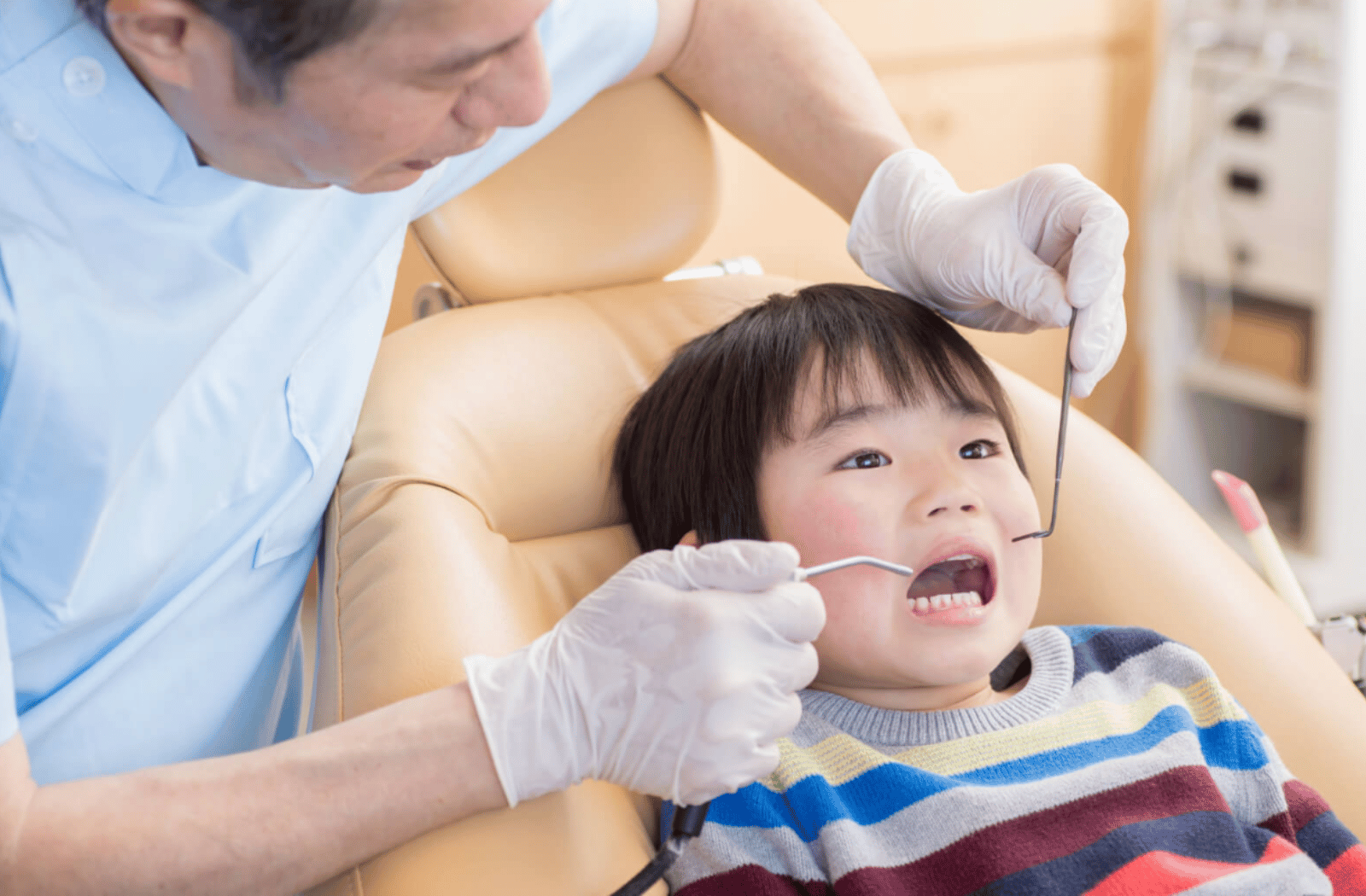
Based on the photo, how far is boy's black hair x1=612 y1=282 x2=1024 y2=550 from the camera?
3.67 ft

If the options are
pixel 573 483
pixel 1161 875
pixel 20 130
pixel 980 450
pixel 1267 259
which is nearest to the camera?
pixel 20 130

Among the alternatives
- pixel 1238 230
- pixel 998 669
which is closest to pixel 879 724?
pixel 998 669

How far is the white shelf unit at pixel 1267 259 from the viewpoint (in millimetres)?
2385

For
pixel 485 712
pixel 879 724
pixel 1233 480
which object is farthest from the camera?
pixel 1233 480

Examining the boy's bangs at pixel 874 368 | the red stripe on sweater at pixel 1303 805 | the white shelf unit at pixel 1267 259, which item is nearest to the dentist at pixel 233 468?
the boy's bangs at pixel 874 368

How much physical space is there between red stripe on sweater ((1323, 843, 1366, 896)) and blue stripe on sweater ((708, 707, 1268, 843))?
0.09 metres

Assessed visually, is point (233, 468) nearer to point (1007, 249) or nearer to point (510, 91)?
point (510, 91)

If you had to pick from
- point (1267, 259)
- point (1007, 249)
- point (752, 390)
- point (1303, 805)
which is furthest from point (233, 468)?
point (1267, 259)

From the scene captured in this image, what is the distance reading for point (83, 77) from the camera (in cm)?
79

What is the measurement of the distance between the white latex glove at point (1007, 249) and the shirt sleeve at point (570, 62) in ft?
0.97

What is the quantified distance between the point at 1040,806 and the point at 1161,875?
0.10m

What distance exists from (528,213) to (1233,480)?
795mm

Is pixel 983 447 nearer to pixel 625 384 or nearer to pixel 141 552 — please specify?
pixel 625 384

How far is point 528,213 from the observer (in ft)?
4.32
